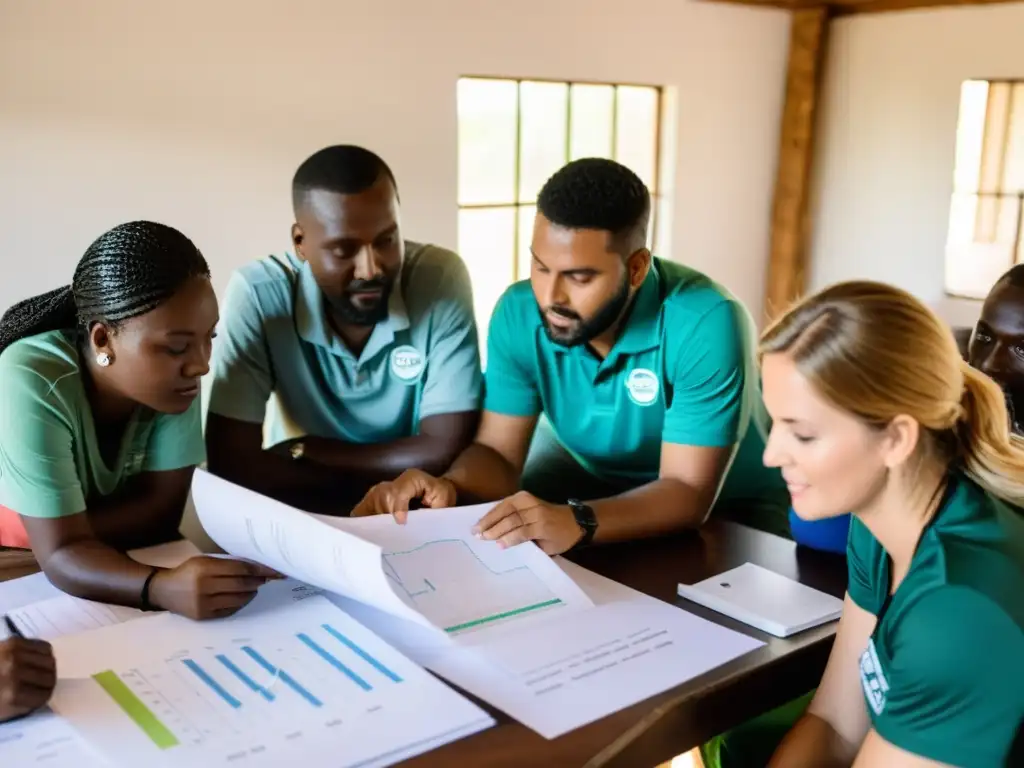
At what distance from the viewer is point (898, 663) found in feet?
3.11

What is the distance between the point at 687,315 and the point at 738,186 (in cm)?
298

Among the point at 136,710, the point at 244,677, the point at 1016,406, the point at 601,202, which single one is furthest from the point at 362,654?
the point at 1016,406

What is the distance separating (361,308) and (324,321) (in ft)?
0.25

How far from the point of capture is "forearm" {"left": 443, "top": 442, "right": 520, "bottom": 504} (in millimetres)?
1648

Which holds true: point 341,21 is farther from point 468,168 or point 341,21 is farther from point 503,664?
point 503,664

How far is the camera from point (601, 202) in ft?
5.53

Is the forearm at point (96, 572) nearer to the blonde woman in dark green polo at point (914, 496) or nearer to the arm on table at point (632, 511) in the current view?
the arm on table at point (632, 511)

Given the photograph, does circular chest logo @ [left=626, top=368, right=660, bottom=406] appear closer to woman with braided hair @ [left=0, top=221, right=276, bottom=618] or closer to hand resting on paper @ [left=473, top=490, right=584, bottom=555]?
hand resting on paper @ [left=473, top=490, right=584, bottom=555]

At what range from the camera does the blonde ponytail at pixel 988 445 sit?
1.01 meters

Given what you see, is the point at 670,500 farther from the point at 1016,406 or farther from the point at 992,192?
the point at 992,192

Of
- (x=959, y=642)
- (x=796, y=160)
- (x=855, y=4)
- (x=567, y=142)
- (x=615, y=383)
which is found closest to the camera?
(x=959, y=642)

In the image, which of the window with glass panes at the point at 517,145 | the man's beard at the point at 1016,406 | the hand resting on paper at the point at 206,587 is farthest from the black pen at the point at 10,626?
the window with glass panes at the point at 517,145


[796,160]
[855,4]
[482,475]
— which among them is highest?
[855,4]

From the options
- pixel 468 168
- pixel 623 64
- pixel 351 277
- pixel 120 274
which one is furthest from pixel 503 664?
pixel 623 64
